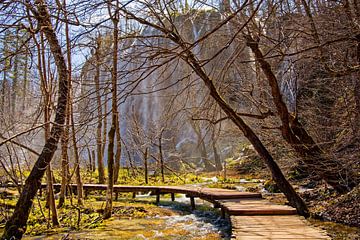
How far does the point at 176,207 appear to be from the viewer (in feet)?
35.6

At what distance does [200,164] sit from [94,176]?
1073 cm

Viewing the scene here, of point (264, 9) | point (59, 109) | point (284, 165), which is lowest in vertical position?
point (284, 165)

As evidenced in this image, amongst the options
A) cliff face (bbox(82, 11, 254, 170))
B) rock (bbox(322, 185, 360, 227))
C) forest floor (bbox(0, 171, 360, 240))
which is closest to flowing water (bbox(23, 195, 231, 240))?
forest floor (bbox(0, 171, 360, 240))

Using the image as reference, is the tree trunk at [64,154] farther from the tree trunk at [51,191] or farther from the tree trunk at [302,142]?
the tree trunk at [302,142]

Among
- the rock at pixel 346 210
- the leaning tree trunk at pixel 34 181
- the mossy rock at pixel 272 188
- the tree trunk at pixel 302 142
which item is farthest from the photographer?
the mossy rock at pixel 272 188

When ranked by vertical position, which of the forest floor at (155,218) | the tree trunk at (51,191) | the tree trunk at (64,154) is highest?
the tree trunk at (64,154)

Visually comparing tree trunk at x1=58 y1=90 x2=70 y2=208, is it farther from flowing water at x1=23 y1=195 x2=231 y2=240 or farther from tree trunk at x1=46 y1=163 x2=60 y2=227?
flowing water at x1=23 y1=195 x2=231 y2=240

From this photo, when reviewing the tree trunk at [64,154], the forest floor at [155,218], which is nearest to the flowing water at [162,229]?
the forest floor at [155,218]

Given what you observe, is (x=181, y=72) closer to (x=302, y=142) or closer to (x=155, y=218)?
(x=302, y=142)

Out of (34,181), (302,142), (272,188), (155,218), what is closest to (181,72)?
(34,181)

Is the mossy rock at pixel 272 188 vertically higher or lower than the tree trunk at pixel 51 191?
lower

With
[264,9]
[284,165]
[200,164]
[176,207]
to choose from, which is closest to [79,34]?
[264,9]

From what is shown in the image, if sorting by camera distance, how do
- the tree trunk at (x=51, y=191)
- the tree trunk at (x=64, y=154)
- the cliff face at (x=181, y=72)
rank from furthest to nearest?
the tree trunk at (x=51, y=191)
the tree trunk at (x=64, y=154)
the cliff face at (x=181, y=72)

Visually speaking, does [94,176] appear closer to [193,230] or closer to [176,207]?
[176,207]
